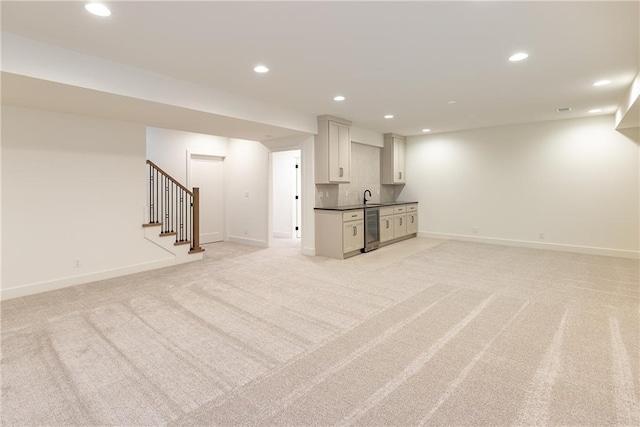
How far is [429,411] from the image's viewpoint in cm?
186

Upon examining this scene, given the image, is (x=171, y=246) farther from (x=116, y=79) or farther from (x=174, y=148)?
(x=116, y=79)

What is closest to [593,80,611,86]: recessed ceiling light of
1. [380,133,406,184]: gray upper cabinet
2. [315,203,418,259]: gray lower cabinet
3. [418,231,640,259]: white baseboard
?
[418,231,640,259]: white baseboard

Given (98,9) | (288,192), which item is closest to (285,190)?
(288,192)

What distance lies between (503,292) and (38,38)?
222 inches

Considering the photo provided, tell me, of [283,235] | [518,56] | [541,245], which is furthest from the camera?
[283,235]

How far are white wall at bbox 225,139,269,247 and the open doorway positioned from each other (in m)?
1.05

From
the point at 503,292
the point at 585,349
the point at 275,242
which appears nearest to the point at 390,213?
the point at 275,242

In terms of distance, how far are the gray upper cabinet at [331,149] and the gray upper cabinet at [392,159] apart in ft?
6.50

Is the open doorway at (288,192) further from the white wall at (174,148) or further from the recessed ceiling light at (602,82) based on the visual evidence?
the recessed ceiling light at (602,82)

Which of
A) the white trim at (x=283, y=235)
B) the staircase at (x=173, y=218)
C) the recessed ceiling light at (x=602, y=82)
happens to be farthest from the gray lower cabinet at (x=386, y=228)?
the recessed ceiling light at (x=602, y=82)

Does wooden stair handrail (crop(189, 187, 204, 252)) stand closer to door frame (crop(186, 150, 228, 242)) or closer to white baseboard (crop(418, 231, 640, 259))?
door frame (crop(186, 150, 228, 242))

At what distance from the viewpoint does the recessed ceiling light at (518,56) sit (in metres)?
3.28

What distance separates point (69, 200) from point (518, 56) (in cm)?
578

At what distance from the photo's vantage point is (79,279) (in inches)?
172
